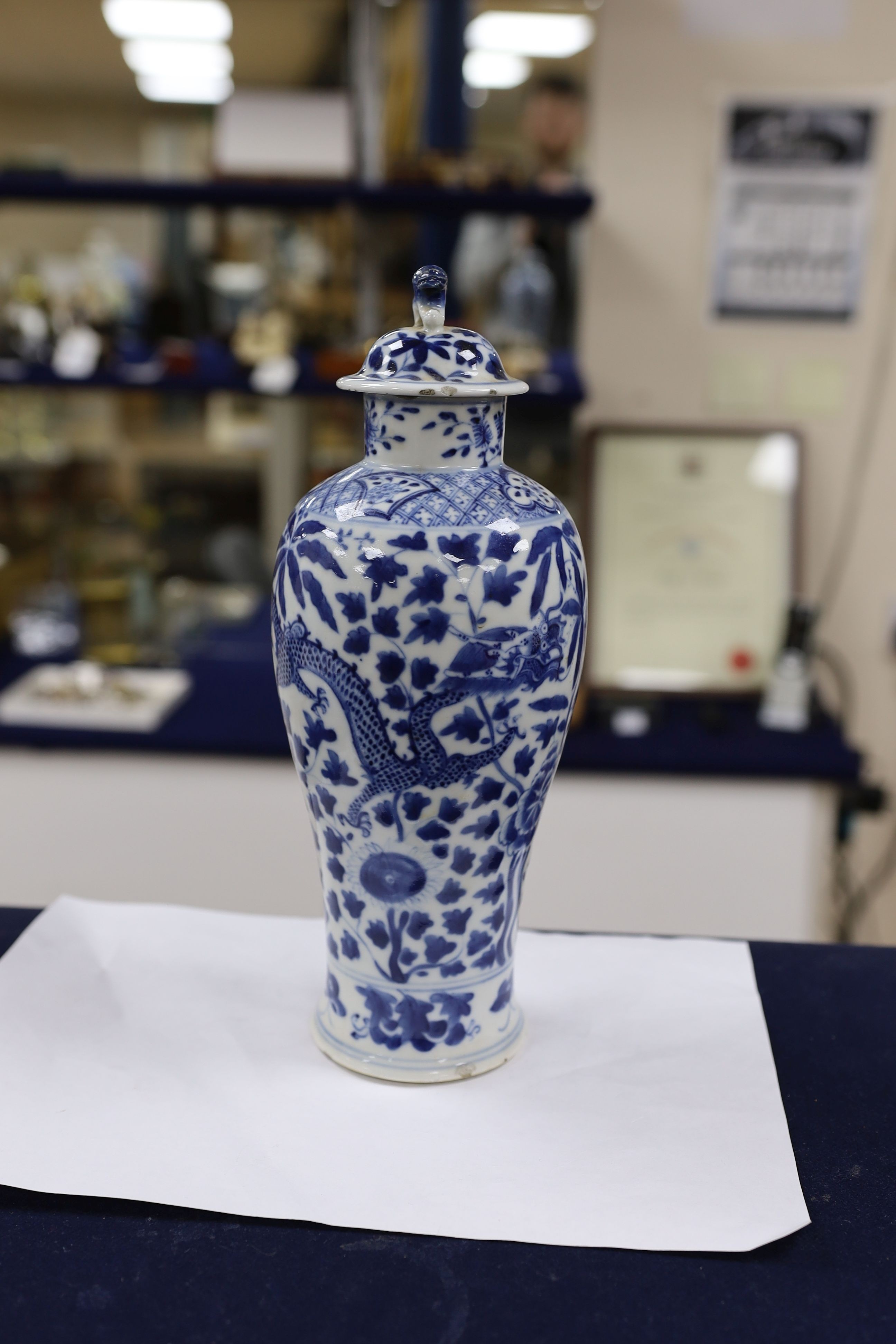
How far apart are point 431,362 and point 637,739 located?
1.22 metres

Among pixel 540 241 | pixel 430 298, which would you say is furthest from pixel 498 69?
pixel 430 298

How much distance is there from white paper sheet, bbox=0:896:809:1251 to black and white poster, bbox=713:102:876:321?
1498mm

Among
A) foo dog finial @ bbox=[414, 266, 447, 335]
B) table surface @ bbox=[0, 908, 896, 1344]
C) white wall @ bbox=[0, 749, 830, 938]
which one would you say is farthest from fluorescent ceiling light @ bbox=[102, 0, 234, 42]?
table surface @ bbox=[0, 908, 896, 1344]

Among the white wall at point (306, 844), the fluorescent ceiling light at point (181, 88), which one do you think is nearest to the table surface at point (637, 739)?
A: the white wall at point (306, 844)

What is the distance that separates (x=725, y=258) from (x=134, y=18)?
126 centimetres

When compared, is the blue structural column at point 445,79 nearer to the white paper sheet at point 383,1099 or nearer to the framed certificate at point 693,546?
the framed certificate at point 693,546

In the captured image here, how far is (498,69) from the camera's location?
7.53 ft

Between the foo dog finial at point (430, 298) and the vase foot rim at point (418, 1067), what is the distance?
55 cm

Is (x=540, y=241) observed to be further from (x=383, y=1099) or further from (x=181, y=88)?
(x=383, y=1099)

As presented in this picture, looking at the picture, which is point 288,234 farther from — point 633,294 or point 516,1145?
point 516,1145

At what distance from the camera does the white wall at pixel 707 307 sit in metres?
2.10

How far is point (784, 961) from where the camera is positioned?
3.62 feet

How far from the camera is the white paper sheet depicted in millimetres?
774

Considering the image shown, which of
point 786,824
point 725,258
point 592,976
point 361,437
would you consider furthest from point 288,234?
point 592,976
